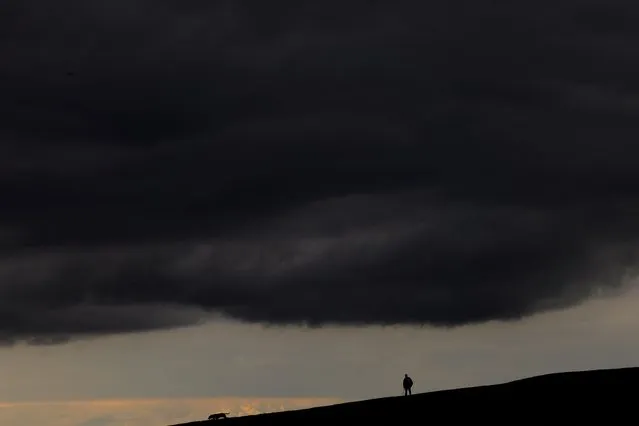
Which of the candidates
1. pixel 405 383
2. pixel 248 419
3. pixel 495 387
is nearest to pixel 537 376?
pixel 495 387

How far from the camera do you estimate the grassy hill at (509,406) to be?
101 m

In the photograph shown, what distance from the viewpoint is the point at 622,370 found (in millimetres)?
114500

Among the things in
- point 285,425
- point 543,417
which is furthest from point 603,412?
point 285,425

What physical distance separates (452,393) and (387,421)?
9394 millimetres

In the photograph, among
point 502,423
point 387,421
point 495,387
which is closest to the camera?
point 502,423

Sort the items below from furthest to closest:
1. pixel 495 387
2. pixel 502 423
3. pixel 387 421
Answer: pixel 495 387
pixel 387 421
pixel 502 423

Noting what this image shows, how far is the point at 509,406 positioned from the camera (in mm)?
106875

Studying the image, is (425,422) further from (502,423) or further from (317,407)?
(317,407)

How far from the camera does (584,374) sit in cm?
11431

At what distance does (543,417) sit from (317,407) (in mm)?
25160

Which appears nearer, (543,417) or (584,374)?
(543,417)

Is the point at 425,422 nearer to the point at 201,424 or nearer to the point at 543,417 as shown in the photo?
the point at 543,417

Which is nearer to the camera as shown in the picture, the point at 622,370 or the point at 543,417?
the point at 543,417

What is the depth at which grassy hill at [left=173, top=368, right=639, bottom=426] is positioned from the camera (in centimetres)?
10144
